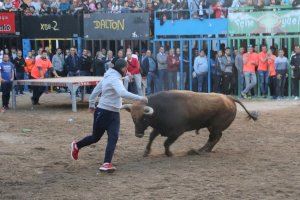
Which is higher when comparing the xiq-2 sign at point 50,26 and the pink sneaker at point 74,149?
the xiq-2 sign at point 50,26

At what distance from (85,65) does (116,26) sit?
2.22m

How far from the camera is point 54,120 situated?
15352mm

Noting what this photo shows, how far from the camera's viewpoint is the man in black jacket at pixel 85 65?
2295cm

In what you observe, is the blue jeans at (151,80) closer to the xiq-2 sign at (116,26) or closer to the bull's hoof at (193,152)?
the xiq-2 sign at (116,26)

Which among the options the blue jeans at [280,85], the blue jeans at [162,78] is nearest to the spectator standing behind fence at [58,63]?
the blue jeans at [162,78]

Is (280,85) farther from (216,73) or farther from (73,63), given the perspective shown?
(73,63)

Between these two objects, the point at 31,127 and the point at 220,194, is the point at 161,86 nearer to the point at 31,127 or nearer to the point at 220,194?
the point at 31,127

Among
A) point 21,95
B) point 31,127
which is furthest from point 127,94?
point 21,95

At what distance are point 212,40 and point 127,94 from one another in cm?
1359

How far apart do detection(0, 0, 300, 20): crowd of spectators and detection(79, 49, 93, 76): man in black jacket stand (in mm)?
2462

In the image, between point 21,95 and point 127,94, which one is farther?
point 21,95

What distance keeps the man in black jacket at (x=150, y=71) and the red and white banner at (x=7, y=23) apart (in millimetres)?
7271

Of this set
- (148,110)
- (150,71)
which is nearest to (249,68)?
(150,71)

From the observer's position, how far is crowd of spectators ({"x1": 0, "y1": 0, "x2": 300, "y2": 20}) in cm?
2156
